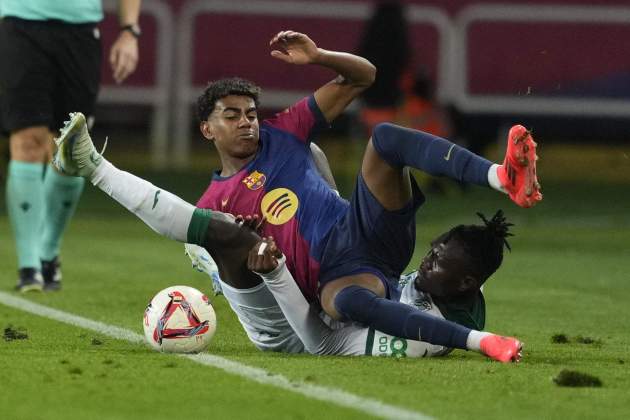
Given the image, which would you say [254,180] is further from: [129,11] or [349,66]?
[129,11]

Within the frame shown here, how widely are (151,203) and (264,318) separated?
677 millimetres

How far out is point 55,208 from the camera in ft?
30.1

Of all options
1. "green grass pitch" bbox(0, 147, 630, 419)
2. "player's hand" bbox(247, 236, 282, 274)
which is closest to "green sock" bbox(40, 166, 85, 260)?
"green grass pitch" bbox(0, 147, 630, 419)

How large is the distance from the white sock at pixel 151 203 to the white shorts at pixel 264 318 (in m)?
0.36

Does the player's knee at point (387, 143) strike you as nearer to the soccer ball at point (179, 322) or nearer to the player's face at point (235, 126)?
the player's face at point (235, 126)

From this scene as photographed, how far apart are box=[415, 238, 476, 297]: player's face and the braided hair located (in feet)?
0.10

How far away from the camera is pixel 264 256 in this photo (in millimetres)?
6047

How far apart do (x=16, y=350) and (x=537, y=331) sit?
253 cm

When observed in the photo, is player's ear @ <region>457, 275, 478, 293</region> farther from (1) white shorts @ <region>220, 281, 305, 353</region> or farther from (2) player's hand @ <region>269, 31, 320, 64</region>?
(2) player's hand @ <region>269, 31, 320, 64</region>

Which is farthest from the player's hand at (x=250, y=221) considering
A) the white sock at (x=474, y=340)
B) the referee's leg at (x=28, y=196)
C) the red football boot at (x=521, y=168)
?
the referee's leg at (x=28, y=196)

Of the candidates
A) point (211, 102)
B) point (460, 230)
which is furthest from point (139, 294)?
point (460, 230)

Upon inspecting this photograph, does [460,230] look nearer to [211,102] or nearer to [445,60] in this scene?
[211,102]

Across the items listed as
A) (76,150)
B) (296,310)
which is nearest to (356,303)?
(296,310)

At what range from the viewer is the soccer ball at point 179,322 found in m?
6.21
